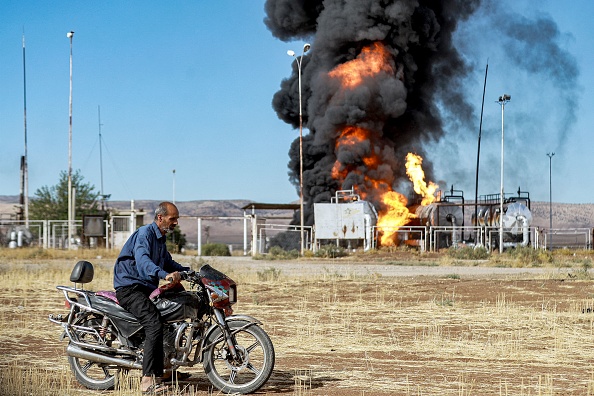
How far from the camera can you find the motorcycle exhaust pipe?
9485mm

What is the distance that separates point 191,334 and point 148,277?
77 centimetres

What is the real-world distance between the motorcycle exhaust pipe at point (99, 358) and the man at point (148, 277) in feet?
1.25

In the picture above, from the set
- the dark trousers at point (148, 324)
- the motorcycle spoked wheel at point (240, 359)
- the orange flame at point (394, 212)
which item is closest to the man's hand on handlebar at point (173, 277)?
Answer: the dark trousers at point (148, 324)

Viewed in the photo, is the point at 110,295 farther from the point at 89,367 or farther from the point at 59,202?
the point at 59,202

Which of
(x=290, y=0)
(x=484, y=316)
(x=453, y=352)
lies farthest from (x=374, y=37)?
(x=453, y=352)

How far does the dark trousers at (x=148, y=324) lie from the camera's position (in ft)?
29.8

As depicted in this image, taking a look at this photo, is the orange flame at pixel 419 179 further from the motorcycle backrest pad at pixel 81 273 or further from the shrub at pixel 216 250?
the motorcycle backrest pad at pixel 81 273

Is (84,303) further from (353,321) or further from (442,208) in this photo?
(442,208)

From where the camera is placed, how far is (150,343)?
9094 mm

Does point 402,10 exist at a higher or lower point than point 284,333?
higher

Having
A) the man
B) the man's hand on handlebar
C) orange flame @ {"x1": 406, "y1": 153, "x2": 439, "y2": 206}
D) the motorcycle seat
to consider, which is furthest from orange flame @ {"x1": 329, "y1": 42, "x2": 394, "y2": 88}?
the man's hand on handlebar

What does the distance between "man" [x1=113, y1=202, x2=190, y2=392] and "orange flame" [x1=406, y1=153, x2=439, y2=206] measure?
61600 millimetres

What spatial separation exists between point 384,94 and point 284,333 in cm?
5283

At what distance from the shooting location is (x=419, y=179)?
232 ft
